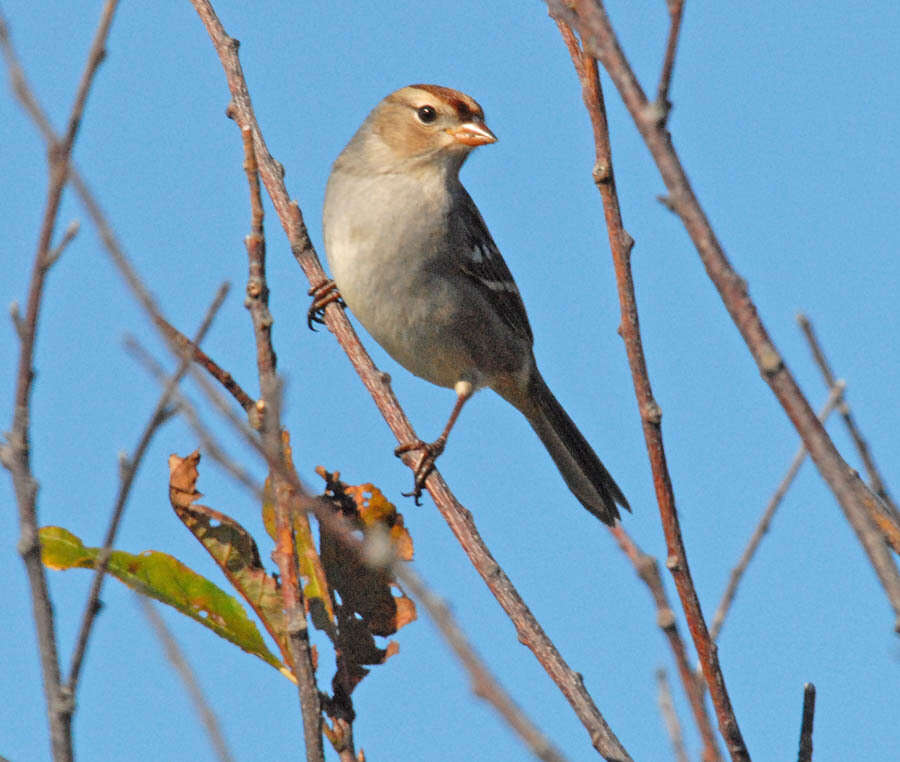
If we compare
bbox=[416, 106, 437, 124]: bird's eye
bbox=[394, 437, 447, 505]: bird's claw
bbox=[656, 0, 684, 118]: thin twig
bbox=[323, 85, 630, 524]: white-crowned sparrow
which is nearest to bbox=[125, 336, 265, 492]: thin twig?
bbox=[656, 0, 684, 118]: thin twig

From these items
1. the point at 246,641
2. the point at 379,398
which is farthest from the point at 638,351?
the point at 379,398

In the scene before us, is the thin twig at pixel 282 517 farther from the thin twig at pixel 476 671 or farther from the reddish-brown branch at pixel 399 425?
the reddish-brown branch at pixel 399 425

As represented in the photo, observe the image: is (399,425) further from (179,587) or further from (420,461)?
(179,587)

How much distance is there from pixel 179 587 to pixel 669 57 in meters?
1.68

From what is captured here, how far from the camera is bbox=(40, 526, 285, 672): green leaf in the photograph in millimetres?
2777

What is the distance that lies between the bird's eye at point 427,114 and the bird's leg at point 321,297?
1.01m

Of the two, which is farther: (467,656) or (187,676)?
(187,676)

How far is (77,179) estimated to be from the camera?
175 cm

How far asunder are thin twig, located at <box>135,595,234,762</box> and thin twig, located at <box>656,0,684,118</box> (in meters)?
1.11

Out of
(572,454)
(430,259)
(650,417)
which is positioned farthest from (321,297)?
(650,417)

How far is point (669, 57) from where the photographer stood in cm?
184

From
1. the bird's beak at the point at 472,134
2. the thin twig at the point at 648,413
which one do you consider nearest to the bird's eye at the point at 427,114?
the bird's beak at the point at 472,134

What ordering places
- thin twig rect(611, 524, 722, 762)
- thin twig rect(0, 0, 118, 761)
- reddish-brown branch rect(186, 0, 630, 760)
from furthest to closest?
reddish-brown branch rect(186, 0, 630, 760), thin twig rect(0, 0, 118, 761), thin twig rect(611, 524, 722, 762)

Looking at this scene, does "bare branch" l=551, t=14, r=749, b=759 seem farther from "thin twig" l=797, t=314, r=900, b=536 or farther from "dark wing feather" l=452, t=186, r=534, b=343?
"dark wing feather" l=452, t=186, r=534, b=343
